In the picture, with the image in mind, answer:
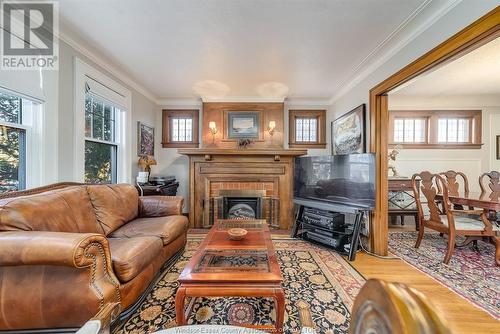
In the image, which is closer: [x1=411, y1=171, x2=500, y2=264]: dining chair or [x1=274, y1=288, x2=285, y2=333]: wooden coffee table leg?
[x1=274, y1=288, x2=285, y2=333]: wooden coffee table leg

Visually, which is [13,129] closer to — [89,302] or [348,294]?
[89,302]

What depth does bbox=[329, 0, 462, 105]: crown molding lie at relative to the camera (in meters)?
1.75

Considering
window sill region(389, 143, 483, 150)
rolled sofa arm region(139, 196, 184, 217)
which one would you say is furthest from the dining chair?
rolled sofa arm region(139, 196, 184, 217)

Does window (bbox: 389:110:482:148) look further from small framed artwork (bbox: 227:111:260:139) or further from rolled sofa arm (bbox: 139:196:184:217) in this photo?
rolled sofa arm (bbox: 139:196:184:217)

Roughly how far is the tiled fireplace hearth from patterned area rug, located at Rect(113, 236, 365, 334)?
1.44 m

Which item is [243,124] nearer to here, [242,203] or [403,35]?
[242,203]

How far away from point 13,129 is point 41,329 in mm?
1720

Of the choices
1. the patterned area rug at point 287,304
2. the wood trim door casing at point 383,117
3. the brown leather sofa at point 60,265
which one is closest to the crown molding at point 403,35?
the wood trim door casing at point 383,117

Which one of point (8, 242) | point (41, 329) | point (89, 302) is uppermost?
point (8, 242)

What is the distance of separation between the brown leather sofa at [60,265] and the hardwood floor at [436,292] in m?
1.92

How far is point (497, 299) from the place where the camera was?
177 cm

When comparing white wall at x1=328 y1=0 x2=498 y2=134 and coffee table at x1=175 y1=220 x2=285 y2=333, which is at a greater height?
white wall at x1=328 y1=0 x2=498 y2=134

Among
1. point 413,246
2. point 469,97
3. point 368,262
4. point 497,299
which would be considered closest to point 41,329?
point 368,262

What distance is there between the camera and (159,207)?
2.68 m
